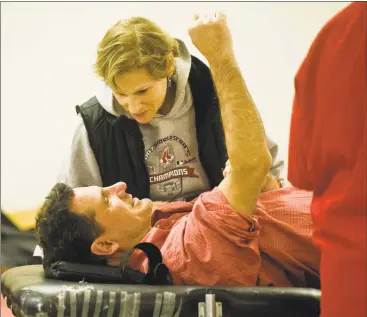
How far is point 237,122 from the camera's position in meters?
1.37

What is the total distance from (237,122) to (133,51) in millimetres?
513

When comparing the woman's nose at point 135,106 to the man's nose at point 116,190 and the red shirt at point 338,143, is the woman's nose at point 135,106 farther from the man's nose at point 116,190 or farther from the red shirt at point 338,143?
the red shirt at point 338,143

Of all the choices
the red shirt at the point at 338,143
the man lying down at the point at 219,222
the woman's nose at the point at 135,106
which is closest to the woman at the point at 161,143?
the woman's nose at the point at 135,106

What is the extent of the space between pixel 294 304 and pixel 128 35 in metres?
0.89

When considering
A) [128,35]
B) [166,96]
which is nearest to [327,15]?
[166,96]

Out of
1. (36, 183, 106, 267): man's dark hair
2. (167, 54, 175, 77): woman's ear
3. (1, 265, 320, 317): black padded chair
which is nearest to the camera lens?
(1, 265, 320, 317): black padded chair

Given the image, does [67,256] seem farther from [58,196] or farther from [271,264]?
[271,264]

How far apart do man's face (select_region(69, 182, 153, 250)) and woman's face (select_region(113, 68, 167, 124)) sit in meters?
0.33

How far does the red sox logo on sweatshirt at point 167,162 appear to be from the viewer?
2027 millimetres

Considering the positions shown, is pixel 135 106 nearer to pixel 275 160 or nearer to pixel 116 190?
pixel 116 190

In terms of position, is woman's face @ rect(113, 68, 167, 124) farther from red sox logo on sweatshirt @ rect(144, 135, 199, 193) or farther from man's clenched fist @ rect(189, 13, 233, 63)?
man's clenched fist @ rect(189, 13, 233, 63)

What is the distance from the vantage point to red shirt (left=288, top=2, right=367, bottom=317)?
102cm

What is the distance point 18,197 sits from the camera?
3.15 metres

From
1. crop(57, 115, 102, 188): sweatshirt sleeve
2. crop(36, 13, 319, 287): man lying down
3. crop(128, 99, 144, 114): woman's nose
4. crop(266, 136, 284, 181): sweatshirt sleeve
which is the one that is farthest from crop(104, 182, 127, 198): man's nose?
crop(266, 136, 284, 181): sweatshirt sleeve
